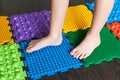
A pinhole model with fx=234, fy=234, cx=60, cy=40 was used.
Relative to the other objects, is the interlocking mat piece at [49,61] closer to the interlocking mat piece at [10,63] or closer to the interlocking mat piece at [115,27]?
the interlocking mat piece at [10,63]

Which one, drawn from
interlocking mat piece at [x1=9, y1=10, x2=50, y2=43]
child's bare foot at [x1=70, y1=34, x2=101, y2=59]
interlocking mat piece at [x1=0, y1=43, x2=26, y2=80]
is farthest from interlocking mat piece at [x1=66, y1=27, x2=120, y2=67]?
interlocking mat piece at [x1=0, y1=43, x2=26, y2=80]

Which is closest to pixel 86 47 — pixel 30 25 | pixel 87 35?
pixel 87 35

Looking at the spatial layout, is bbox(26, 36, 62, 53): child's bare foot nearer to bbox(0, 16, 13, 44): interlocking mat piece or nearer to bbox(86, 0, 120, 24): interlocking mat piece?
bbox(0, 16, 13, 44): interlocking mat piece

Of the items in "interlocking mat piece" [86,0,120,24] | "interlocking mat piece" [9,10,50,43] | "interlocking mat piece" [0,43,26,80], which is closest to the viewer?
"interlocking mat piece" [0,43,26,80]

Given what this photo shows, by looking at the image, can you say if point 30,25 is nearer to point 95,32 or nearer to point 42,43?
point 42,43

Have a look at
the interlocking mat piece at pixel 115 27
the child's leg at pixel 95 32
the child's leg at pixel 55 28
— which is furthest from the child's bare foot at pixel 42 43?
the interlocking mat piece at pixel 115 27

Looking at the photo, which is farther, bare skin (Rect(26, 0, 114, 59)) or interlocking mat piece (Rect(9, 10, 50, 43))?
interlocking mat piece (Rect(9, 10, 50, 43))
